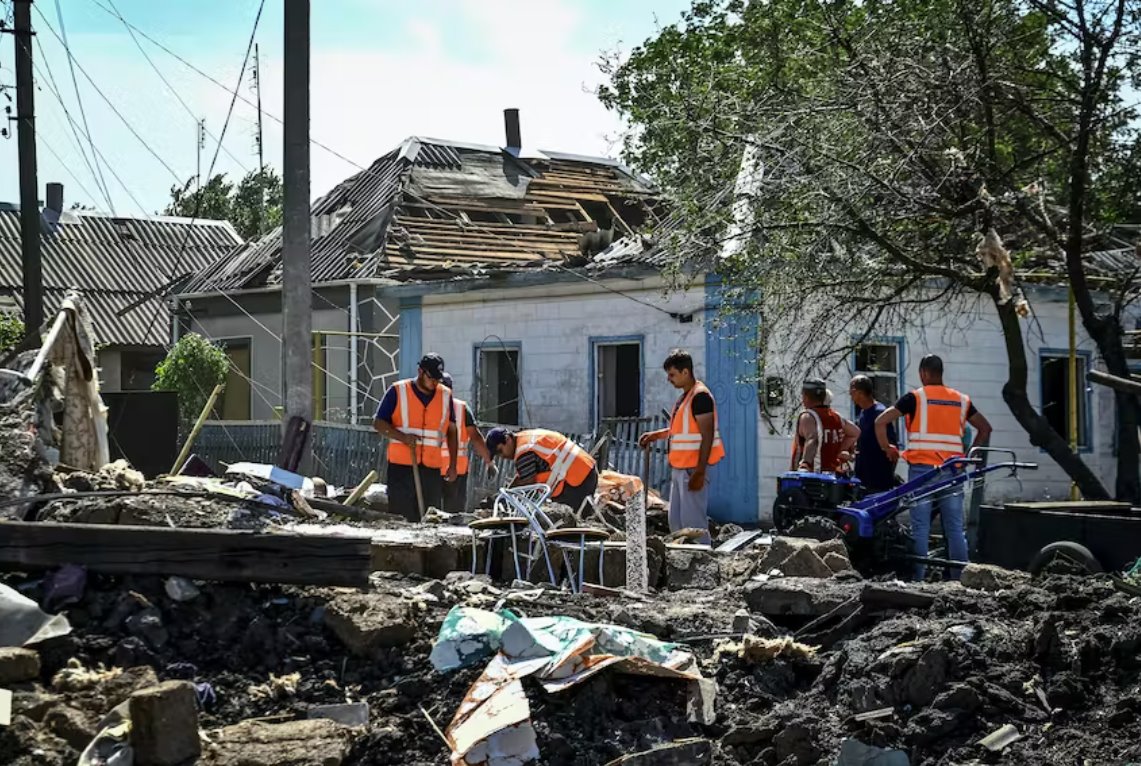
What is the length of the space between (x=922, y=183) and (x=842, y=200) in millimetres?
882

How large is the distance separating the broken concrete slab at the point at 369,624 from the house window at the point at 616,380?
1173 cm

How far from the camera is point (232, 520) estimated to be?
9.26 m

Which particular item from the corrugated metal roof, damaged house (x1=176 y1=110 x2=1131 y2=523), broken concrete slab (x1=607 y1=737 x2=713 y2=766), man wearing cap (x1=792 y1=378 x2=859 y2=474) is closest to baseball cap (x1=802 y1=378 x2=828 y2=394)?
man wearing cap (x1=792 y1=378 x2=859 y2=474)

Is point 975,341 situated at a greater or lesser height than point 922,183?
lesser

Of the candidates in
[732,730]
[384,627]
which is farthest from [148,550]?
[732,730]

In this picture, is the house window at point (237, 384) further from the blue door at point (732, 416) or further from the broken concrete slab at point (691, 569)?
the broken concrete slab at point (691, 569)

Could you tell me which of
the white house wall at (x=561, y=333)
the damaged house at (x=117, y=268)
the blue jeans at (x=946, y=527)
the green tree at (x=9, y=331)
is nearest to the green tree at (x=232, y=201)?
the damaged house at (x=117, y=268)

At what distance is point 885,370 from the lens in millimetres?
18562

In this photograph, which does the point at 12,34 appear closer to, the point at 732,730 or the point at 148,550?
the point at 148,550

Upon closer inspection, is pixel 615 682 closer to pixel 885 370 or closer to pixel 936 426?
pixel 936 426

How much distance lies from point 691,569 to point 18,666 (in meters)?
4.78

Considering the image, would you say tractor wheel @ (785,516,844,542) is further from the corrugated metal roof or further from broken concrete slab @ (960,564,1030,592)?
the corrugated metal roof

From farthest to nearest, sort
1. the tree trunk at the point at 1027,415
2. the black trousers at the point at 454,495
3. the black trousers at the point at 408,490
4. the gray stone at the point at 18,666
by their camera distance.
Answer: the tree trunk at the point at 1027,415 < the black trousers at the point at 454,495 < the black trousers at the point at 408,490 < the gray stone at the point at 18,666

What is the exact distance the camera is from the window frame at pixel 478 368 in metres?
20.1
